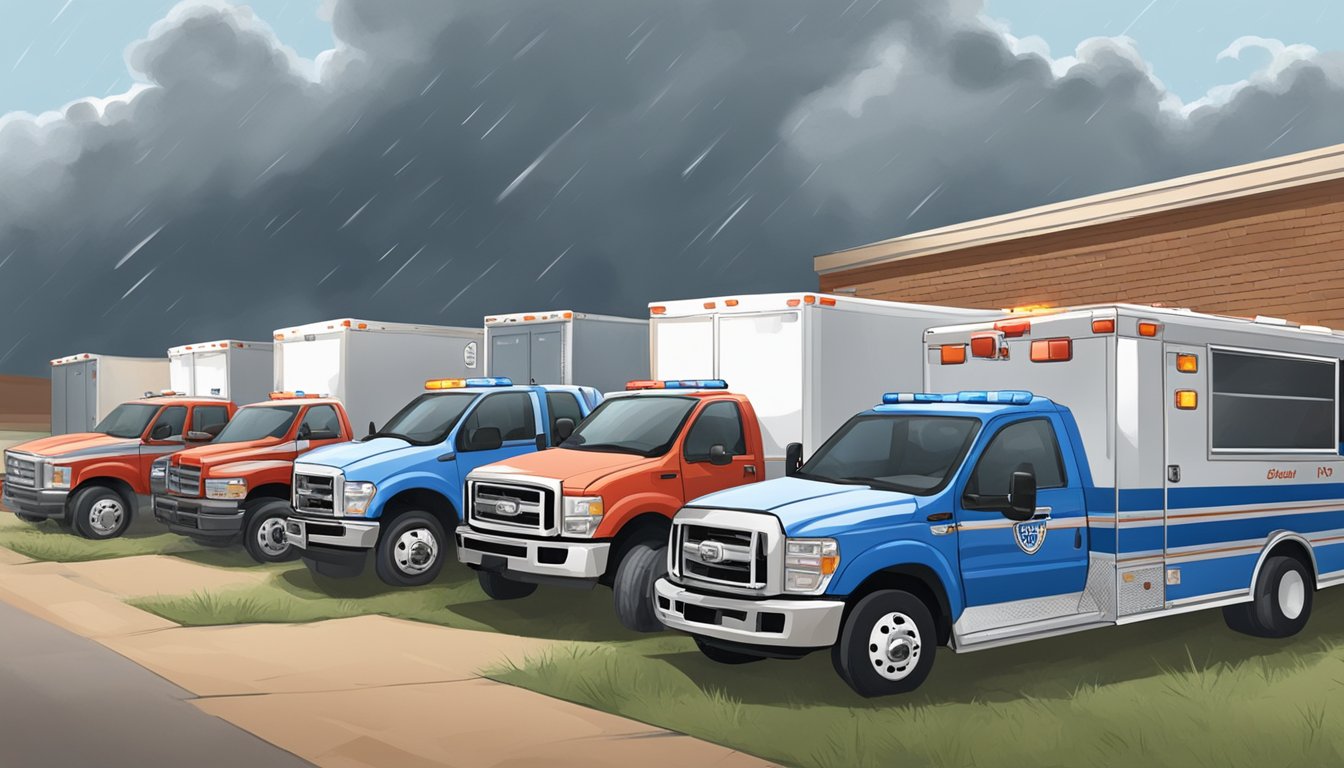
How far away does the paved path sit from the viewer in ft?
20.2

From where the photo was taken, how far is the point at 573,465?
10266 millimetres

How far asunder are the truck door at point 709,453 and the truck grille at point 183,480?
279 inches

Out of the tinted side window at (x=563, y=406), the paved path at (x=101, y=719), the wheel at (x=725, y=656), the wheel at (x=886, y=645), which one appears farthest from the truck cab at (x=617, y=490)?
the paved path at (x=101, y=719)

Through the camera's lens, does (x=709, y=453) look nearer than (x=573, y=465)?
No

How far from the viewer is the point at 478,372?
1781cm

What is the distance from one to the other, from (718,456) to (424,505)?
12.2 feet

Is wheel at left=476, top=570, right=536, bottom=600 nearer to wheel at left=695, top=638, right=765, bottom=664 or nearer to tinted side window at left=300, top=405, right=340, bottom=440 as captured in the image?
wheel at left=695, top=638, right=765, bottom=664

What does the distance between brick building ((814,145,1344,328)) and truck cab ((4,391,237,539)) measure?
1217 cm

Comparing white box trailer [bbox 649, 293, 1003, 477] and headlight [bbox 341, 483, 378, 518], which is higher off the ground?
white box trailer [bbox 649, 293, 1003, 477]

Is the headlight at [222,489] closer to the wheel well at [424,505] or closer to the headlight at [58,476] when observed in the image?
the wheel well at [424,505]

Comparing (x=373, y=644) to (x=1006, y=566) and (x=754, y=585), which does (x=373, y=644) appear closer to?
(x=754, y=585)

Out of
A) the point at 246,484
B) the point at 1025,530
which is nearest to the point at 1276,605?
the point at 1025,530

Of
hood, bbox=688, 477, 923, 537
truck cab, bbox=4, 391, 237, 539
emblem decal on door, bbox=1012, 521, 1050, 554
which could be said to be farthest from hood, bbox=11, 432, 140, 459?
emblem decal on door, bbox=1012, 521, 1050, 554

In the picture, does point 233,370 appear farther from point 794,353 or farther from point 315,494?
point 794,353
